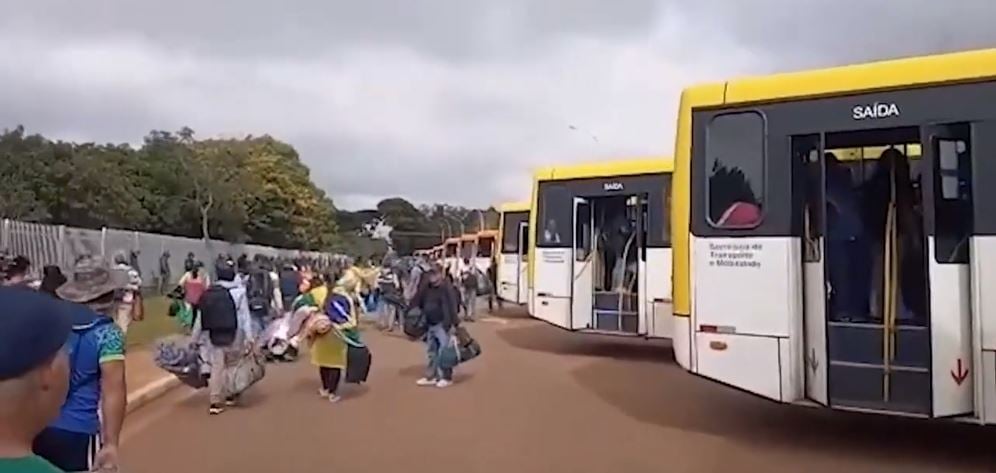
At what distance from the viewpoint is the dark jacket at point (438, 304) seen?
1389 centimetres

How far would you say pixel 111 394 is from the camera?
4.41 metres

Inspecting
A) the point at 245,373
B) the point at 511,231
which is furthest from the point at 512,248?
the point at 245,373

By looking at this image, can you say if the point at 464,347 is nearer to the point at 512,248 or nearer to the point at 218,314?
the point at 218,314

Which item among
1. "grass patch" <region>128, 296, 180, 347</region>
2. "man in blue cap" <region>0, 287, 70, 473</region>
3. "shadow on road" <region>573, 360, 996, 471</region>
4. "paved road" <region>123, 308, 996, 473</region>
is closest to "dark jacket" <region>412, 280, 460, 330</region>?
"paved road" <region>123, 308, 996, 473</region>

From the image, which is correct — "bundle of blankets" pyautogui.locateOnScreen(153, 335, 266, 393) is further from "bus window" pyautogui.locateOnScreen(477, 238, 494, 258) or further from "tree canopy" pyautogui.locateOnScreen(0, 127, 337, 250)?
"tree canopy" pyautogui.locateOnScreen(0, 127, 337, 250)

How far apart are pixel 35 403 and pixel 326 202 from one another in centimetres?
8268

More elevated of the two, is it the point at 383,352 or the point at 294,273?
the point at 294,273

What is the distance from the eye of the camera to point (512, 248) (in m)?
27.3

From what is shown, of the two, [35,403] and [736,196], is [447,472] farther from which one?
[35,403]

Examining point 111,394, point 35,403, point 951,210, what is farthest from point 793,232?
point 35,403

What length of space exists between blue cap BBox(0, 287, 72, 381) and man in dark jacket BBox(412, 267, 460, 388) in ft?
37.5

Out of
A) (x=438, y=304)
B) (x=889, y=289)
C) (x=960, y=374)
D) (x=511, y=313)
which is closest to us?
(x=960, y=374)

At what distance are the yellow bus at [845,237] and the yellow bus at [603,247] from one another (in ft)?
20.8

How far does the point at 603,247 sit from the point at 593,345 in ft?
10.4
